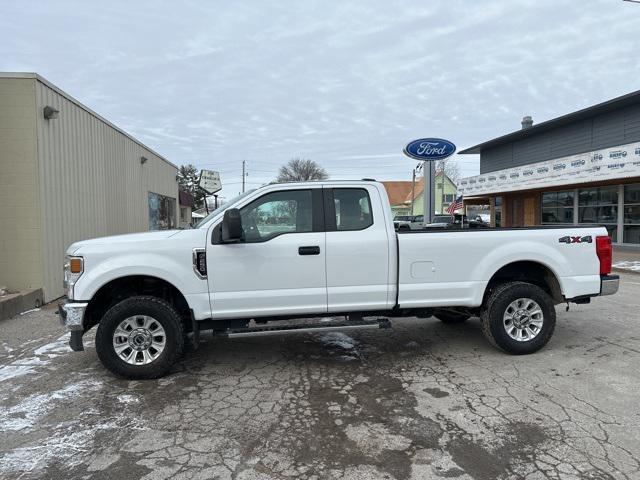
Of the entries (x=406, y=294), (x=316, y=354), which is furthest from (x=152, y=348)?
(x=406, y=294)

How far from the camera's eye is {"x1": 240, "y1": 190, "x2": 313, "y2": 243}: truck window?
512 centimetres

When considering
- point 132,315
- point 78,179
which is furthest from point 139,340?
point 78,179

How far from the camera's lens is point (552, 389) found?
180 inches

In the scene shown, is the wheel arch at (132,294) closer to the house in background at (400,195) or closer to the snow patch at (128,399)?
the snow patch at (128,399)

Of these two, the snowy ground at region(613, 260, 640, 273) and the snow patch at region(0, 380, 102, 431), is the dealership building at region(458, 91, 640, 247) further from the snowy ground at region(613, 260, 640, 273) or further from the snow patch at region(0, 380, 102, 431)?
the snow patch at region(0, 380, 102, 431)

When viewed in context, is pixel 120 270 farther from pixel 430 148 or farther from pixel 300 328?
pixel 430 148

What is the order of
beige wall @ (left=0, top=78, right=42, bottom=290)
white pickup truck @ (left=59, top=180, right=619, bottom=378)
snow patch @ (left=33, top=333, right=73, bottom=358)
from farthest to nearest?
beige wall @ (left=0, top=78, right=42, bottom=290)
snow patch @ (left=33, top=333, right=73, bottom=358)
white pickup truck @ (left=59, top=180, right=619, bottom=378)

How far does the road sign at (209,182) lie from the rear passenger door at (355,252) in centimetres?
2132

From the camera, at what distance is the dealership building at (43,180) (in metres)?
8.84

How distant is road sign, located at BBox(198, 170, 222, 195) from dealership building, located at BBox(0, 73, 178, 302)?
13530 mm

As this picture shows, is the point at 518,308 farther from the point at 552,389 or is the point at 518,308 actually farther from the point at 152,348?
the point at 152,348

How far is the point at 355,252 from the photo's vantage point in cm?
518

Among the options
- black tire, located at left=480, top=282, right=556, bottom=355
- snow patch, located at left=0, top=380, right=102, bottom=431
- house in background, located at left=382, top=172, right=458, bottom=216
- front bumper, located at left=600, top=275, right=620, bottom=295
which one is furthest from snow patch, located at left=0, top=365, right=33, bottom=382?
house in background, located at left=382, top=172, right=458, bottom=216

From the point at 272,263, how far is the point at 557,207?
22.8 m
